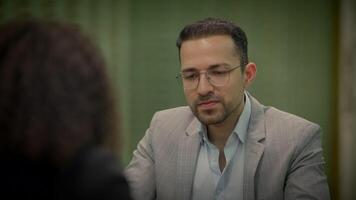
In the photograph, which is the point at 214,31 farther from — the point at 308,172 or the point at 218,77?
the point at 308,172

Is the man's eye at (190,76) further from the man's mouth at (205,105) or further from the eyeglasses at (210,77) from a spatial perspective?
the man's mouth at (205,105)

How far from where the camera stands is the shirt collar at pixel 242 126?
1930mm

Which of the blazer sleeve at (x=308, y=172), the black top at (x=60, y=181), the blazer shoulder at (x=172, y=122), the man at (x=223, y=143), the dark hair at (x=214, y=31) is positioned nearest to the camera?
the black top at (x=60, y=181)

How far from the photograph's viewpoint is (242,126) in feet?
6.41

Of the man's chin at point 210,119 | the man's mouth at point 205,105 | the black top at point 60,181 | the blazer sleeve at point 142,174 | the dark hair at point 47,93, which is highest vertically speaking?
the dark hair at point 47,93

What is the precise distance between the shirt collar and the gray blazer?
2cm

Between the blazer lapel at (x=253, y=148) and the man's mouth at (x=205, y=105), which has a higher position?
the man's mouth at (x=205, y=105)

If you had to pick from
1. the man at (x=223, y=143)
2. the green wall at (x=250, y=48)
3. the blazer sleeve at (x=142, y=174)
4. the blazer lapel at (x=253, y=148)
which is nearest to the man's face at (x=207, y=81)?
the man at (x=223, y=143)

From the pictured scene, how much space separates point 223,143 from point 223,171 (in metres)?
0.14

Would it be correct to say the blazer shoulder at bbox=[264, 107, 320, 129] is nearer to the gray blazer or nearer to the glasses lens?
the gray blazer

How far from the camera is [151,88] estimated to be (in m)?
3.26

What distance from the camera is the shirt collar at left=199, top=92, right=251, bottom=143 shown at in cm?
193

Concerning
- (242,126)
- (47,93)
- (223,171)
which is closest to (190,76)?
(242,126)

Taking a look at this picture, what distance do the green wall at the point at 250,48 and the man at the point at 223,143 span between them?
4.01 feet
